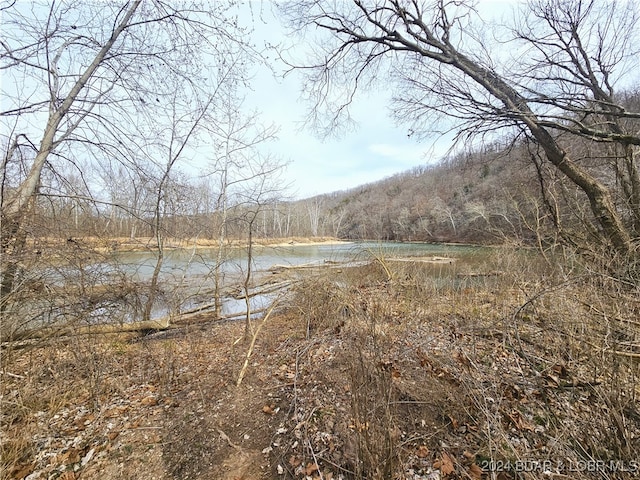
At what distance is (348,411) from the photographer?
2.51m

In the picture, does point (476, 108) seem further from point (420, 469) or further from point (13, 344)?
point (13, 344)

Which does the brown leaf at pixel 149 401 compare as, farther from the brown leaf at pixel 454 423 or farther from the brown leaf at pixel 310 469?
the brown leaf at pixel 454 423

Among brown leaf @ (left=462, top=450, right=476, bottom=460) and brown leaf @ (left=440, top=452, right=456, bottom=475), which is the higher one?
brown leaf @ (left=462, top=450, right=476, bottom=460)

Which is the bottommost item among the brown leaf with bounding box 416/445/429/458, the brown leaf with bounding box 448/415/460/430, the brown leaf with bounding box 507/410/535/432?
the brown leaf with bounding box 416/445/429/458

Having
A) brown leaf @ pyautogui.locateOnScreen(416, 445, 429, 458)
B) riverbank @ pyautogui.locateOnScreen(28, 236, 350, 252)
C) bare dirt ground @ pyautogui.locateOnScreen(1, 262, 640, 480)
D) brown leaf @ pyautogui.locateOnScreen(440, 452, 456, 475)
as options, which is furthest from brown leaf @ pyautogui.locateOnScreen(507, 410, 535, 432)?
riverbank @ pyautogui.locateOnScreen(28, 236, 350, 252)

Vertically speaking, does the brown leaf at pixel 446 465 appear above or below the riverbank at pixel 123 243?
below

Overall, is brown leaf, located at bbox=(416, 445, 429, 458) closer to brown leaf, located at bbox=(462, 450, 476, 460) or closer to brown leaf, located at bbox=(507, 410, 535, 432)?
brown leaf, located at bbox=(462, 450, 476, 460)

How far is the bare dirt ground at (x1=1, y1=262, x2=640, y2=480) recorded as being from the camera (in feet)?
5.42

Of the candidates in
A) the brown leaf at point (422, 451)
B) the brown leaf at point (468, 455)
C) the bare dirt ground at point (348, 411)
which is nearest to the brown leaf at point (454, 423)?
the bare dirt ground at point (348, 411)

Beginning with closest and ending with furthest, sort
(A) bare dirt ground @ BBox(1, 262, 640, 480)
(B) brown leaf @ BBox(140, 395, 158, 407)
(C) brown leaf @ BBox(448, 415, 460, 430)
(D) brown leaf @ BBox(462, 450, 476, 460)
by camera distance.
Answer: (A) bare dirt ground @ BBox(1, 262, 640, 480), (D) brown leaf @ BBox(462, 450, 476, 460), (C) brown leaf @ BBox(448, 415, 460, 430), (B) brown leaf @ BBox(140, 395, 158, 407)

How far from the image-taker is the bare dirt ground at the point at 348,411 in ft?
5.42

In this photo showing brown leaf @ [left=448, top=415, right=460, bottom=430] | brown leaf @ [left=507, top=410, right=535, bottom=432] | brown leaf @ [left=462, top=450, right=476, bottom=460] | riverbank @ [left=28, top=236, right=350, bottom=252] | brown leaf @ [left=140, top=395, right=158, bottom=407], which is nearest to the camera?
brown leaf @ [left=462, top=450, right=476, bottom=460]

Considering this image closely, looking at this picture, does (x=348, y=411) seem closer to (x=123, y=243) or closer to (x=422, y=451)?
(x=422, y=451)

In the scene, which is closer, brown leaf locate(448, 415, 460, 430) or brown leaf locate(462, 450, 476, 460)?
brown leaf locate(462, 450, 476, 460)
